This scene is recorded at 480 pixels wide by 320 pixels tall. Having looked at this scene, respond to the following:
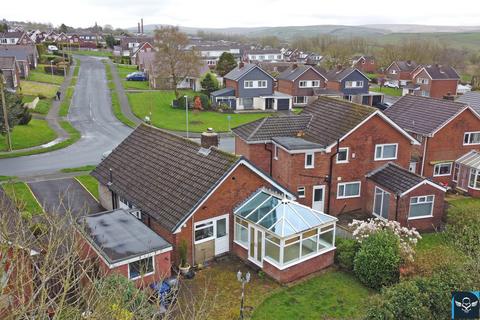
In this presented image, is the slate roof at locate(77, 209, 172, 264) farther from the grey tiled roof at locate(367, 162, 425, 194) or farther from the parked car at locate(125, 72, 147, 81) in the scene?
the parked car at locate(125, 72, 147, 81)

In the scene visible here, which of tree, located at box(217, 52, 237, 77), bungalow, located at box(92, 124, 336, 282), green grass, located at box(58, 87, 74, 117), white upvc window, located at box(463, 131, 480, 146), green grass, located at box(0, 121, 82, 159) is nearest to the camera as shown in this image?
bungalow, located at box(92, 124, 336, 282)

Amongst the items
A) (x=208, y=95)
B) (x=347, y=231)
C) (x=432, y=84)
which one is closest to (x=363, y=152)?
(x=347, y=231)

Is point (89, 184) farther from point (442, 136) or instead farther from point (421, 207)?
point (442, 136)

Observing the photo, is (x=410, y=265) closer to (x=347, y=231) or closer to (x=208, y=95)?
(x=347, y=231)

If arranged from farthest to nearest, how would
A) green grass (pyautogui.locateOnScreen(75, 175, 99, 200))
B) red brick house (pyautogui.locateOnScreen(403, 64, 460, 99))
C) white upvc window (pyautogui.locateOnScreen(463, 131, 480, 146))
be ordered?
red brick house (pyautogui.locateOnScreen(403, 64, 460, 99)), white upvc window (pyautogui.locateOnScreen(463, 131, 480, 146)), green grass (pyautogui.locateOnScreen(75, 175, 99, 200))

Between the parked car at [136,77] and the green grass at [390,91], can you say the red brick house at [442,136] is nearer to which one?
the green grass at [390,91]

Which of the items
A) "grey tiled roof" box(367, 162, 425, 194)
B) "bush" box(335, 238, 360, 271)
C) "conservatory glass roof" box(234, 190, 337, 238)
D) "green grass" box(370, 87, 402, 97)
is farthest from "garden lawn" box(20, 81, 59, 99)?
"green grass" box(370, 87, 402, 97)

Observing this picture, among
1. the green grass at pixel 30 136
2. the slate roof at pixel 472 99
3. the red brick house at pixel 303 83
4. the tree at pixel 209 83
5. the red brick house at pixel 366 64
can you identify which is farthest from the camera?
the red brick house at pixel 366 64

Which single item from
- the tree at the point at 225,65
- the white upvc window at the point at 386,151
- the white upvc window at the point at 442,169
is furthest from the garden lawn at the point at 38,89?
the white upvc window at the point at 442,169
